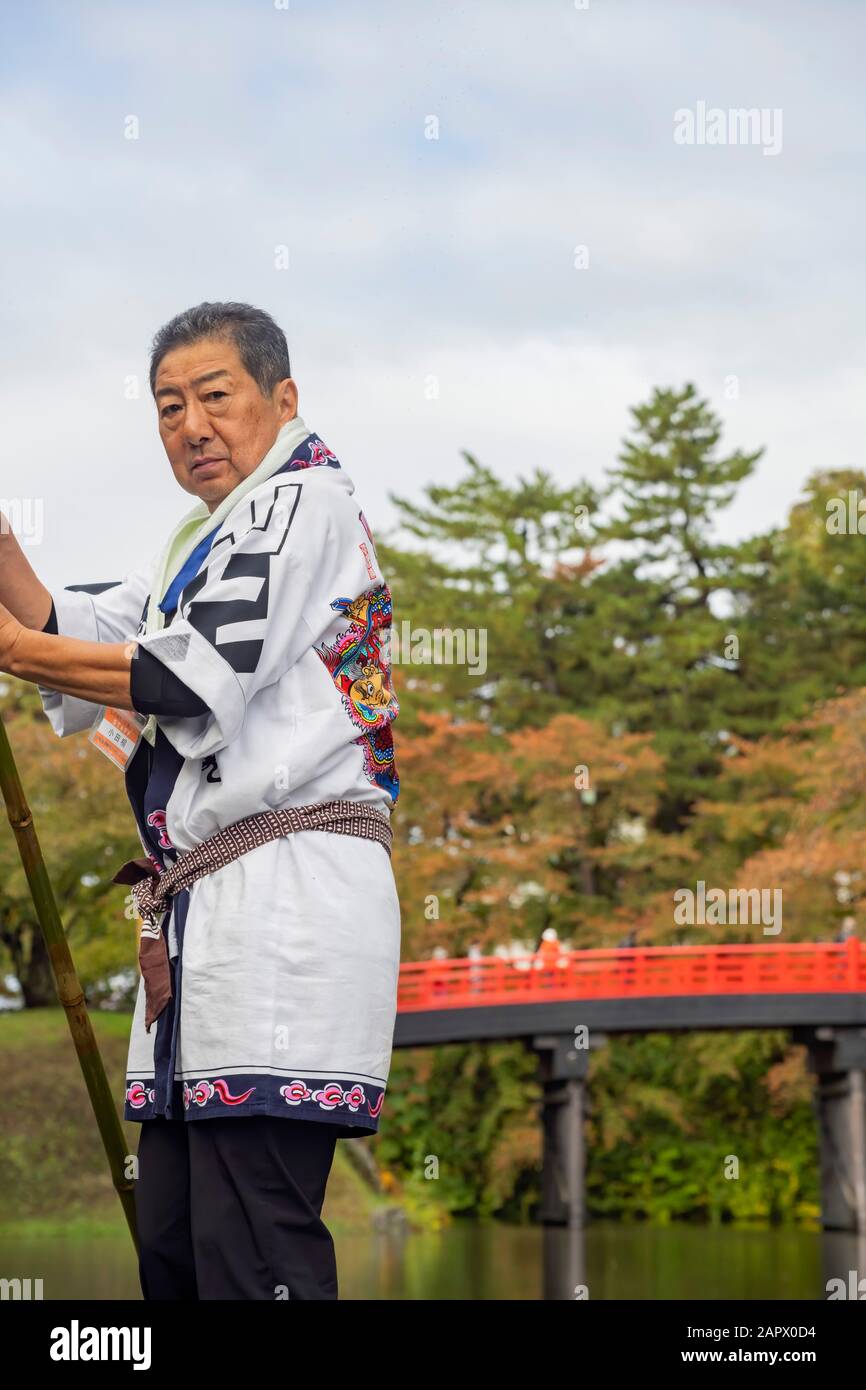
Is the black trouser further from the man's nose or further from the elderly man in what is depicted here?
the man's nose

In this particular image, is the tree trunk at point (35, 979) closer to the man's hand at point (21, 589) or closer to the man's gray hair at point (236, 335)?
the man's hand at point (21, 589)

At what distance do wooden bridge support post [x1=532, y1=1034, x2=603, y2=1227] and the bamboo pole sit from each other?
1280 centimetres

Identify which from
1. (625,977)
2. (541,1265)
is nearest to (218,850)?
(541,1265)

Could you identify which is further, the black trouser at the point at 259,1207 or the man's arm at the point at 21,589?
the man's arm at the point at 21,589

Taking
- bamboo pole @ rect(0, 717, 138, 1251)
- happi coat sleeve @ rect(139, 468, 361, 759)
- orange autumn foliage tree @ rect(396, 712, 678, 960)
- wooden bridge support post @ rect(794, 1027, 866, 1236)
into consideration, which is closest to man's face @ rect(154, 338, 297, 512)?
happi coat sleeve @ rect(139, 468, 361, 759)

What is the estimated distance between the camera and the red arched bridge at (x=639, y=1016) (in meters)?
14.5

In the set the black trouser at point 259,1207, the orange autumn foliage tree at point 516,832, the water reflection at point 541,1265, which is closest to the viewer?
the black trouser at point 259,1207

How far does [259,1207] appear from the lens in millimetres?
1964

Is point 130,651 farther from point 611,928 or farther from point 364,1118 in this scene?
point 611,928

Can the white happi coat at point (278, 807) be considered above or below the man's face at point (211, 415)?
below

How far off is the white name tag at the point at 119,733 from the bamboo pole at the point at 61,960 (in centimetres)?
13

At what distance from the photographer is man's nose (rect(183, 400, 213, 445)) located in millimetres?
2219

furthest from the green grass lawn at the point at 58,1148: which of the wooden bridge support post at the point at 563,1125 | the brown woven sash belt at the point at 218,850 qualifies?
the brown woven sash belt at the point at 218,850
